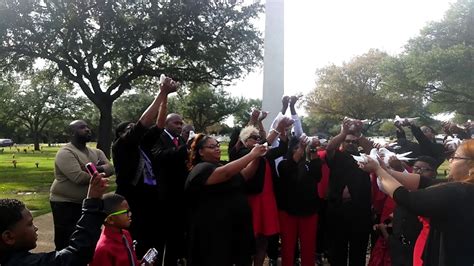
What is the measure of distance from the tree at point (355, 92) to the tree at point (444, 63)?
32.8 feet

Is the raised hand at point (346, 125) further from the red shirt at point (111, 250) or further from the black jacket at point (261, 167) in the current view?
the red shirt at point (111, 250)

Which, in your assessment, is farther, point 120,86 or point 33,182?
point 120,86

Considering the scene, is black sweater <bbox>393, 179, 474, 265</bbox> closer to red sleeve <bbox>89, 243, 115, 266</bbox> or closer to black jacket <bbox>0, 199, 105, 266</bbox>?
black jacket <bbox>0, 199, 105, 266</bbox>

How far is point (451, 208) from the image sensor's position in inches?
111

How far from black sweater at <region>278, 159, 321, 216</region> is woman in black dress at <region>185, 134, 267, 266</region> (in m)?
1.20

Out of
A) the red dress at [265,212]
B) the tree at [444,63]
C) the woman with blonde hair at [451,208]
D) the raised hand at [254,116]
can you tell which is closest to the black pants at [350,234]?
the red dress at [265,212]

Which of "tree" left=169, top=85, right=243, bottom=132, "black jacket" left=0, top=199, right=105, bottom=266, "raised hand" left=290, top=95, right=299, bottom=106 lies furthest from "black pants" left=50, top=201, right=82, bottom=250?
"tree" left=169, top=85, right=243, bottom=132

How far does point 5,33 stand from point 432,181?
748 inches

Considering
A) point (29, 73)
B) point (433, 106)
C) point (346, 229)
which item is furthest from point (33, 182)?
point (433, 106)

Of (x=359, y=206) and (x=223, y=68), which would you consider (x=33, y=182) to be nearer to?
(x=223, y=68)

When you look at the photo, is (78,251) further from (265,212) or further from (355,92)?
(355,92)

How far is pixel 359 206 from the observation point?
5277 mm

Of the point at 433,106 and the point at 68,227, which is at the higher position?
the point at 433,106

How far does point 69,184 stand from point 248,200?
1822 millimetres
